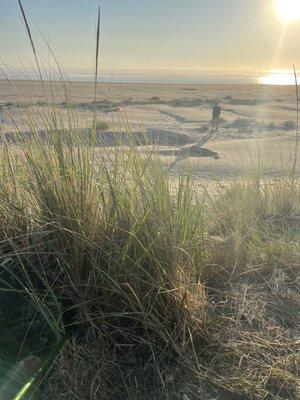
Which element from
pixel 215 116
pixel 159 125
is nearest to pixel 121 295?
pixel 159 125

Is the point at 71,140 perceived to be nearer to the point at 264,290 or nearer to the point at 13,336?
the point at 13,336

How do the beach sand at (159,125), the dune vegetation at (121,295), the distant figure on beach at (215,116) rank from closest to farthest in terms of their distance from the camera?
the dune vegetation at (121,295), the beach sand at (159,125), the distant figure on beach at (215,116)

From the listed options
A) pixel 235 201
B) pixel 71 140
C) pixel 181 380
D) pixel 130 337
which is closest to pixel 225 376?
pixel 181 380

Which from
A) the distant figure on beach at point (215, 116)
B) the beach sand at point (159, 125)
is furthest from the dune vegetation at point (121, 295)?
the distant figure on beach at point (215, 116)

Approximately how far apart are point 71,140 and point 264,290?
3.69 ft

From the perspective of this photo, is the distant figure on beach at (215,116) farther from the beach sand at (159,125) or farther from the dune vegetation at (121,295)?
the dune vegetation at (121,295)

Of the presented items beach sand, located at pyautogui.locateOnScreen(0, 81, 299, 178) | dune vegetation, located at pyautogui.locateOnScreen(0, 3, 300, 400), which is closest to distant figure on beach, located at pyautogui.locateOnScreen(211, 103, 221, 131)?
beach sand, located at pyautogui.locateOnScreen(0, 81, 299, 178)

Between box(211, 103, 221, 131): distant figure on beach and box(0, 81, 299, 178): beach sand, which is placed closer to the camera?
box(0, 81, 299, 178): beach sand

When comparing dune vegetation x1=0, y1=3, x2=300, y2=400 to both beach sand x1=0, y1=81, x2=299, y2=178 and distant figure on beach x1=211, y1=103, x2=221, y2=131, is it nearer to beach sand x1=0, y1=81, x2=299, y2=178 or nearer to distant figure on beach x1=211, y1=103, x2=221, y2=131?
beach sand x1=0, y1=81, x2=299, y2=178

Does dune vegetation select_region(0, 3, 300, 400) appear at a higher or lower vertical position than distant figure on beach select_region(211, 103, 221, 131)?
higher

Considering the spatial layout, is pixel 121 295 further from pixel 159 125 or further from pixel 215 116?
pixel 215 116

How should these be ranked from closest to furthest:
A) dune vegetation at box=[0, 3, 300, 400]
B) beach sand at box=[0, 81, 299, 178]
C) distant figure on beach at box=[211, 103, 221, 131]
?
dune vegetation at box=[0, 3, 300, 400]
beach sand at box=[0, 81, 299, 178]
distant figure on beach at box=[211, 103, 221, 131]

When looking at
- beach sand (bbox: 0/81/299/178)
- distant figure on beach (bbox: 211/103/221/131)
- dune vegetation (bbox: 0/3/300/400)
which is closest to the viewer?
dune vegetation (bbox: 0/3/300/400)

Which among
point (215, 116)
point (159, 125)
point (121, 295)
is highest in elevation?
point (121, 295)
